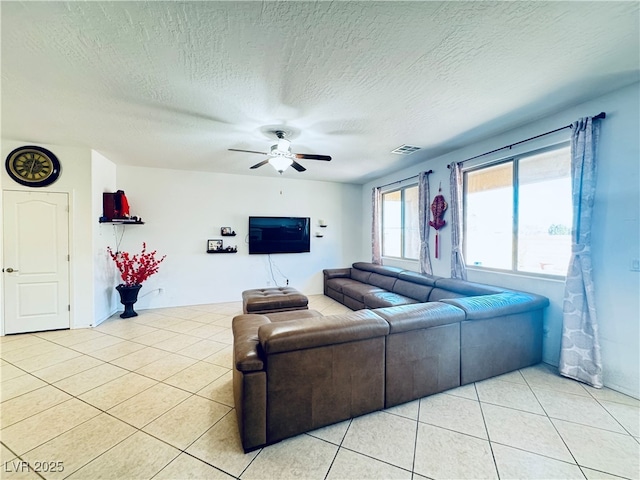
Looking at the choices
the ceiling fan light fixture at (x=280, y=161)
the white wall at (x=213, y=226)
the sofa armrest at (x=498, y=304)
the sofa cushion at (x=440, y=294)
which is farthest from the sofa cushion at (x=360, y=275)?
the ceiling fan light fixture at (x=280, y=161)

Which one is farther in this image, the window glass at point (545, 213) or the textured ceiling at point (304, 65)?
the window glass at point (545, 213)

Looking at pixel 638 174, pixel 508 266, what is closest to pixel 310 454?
pixel 508 266

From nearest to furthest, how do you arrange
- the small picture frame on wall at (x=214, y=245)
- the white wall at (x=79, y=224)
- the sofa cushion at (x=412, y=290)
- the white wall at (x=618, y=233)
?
the white wall at (x=618, y=233), the white wall at (x=79, y=224), the sofa cushion at (x=412, y=290), the small picture frame on wall at (x=214, y=245)

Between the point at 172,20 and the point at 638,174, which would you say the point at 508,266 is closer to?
the point at 638,174

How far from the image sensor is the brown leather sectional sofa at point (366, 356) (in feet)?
5.57

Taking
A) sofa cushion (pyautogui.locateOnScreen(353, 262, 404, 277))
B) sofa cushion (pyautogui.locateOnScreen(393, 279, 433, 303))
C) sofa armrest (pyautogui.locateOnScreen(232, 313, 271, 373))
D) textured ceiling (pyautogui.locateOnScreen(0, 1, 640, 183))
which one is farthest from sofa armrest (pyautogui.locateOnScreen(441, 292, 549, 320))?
sofa cushion (pyautogui.locateOnScreen(353, 262, 404, 277))

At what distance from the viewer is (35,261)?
3.71 m

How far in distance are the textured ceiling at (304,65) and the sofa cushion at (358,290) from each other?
2580 millimetres

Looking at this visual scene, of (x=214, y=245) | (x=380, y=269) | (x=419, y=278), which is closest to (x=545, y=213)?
(x=419, y=278)

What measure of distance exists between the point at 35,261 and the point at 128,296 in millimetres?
1260

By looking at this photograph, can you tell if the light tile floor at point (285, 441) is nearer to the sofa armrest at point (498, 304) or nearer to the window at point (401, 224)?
the sofa armrest at point (498, 304)

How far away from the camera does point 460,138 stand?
352cm

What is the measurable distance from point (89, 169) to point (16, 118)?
106cm

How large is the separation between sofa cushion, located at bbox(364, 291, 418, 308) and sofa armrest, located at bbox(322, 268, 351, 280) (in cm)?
166
